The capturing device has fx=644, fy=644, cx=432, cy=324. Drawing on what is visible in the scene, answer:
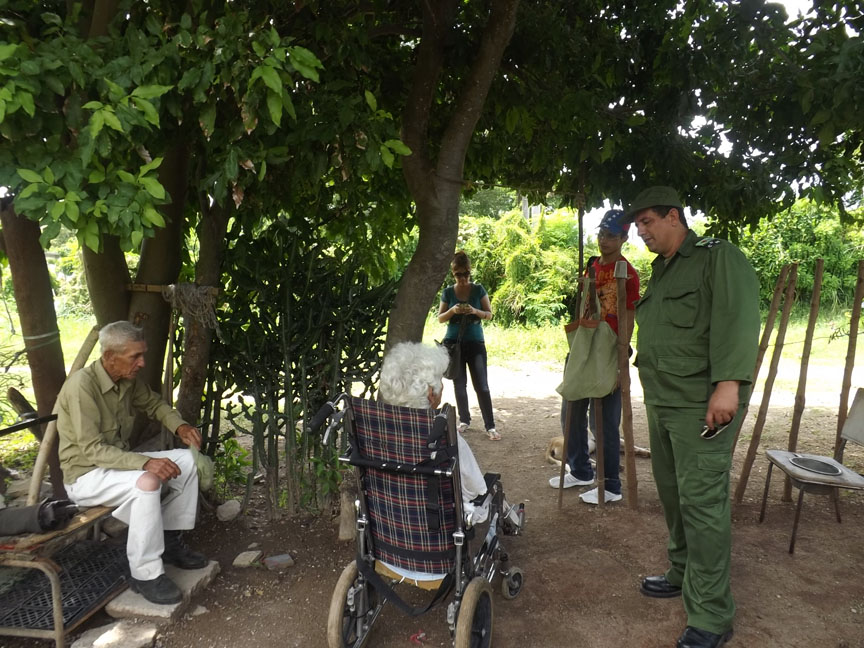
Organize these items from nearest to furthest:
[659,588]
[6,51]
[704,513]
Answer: [6,51]
[704,513]
[659,588]

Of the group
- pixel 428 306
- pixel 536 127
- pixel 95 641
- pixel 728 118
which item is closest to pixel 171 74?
pixel 428 306

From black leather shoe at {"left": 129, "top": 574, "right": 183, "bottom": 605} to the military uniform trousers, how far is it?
250 cm

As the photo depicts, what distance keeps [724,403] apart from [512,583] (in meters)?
1.45

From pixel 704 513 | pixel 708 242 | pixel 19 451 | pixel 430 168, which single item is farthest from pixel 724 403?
pixel 19 451

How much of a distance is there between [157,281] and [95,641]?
7.05 ft

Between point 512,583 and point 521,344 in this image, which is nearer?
point 512,583

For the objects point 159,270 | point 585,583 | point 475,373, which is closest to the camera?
point 585,583

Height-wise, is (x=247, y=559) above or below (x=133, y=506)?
below

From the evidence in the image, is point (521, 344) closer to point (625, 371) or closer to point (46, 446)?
point (625, 371)

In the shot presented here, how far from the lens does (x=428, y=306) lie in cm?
412

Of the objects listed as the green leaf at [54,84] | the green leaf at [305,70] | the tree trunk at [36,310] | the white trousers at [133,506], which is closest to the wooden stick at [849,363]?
the green leaf at [305,70]

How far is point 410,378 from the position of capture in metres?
3.01

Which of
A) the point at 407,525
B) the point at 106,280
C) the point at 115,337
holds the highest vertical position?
the point at 106,280

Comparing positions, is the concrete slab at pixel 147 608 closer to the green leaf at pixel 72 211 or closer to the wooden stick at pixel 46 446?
the wooden stick at pixel 46 446
